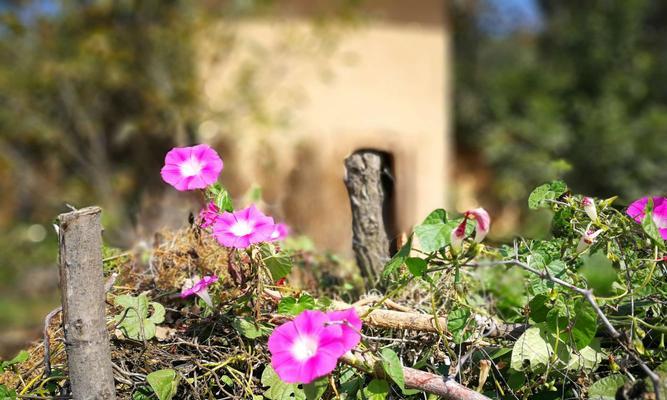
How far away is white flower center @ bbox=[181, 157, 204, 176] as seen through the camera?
1.29 m

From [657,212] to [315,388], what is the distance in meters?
0.71

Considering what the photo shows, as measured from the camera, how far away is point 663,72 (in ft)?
30.4

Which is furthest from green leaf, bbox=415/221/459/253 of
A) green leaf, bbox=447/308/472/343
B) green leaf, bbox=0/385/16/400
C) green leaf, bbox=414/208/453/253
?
green leaf, bbox=0/385/16/400

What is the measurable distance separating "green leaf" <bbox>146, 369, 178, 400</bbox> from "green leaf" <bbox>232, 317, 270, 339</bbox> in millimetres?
143

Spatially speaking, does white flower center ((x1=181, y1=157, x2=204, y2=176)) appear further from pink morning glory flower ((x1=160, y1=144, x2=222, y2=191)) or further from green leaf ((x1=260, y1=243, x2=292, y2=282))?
green leaf ((x1=260, y1=243, x2=292, y2=282))

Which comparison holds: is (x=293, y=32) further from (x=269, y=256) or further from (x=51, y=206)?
(x=269, y=256)

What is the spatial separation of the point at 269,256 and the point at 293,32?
529 cm

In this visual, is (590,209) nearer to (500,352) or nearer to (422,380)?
(500,352)

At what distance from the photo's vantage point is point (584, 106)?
30.1 feet

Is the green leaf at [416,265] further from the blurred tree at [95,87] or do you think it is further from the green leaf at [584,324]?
the blurred tree at [95,87]

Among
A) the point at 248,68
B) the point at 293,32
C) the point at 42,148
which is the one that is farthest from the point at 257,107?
the point at 42,148

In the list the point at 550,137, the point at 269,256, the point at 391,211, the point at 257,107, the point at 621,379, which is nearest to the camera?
the point at 621,379

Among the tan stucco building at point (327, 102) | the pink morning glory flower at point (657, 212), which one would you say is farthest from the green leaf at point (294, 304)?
the tan stucco building at point (327, 102)

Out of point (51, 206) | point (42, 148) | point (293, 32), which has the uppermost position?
point (293, 32)
